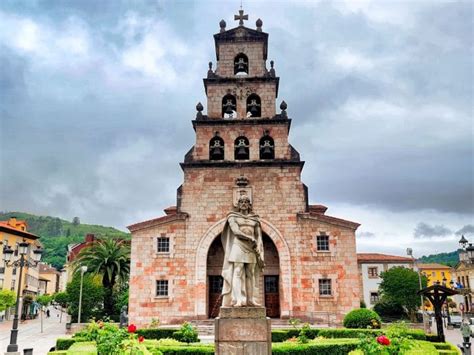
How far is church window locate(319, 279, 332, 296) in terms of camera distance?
85.4 feet

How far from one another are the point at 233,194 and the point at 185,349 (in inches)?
514

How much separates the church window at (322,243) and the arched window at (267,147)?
5.81 m

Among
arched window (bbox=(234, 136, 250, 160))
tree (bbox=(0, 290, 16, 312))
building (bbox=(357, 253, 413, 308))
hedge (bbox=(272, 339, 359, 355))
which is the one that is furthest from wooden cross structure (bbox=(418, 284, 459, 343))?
building (bbox=(357, 253, 413, 308))

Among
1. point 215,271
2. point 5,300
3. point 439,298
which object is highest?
point 215,271

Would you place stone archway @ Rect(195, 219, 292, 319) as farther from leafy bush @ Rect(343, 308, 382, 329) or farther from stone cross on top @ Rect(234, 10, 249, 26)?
Answer: stone cross on top @ Rect(234, 10, 249, 26)

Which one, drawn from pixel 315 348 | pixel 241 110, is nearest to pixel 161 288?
pixel 241 110

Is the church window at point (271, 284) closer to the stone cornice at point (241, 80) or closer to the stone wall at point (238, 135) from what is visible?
the stone wall at point (238, 135)

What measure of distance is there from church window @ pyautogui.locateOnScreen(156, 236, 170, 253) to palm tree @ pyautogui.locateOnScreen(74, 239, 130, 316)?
10.2 m

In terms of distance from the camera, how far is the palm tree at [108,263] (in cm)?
3575

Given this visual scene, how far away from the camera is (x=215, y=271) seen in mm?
27328

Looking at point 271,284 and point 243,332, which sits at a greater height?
point 271,284

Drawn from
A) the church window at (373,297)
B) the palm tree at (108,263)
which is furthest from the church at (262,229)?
the church window at (373,297)

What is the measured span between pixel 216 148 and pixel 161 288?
9145 millimetres

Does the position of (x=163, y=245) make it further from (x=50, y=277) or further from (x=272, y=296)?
(x=50, y=277)
